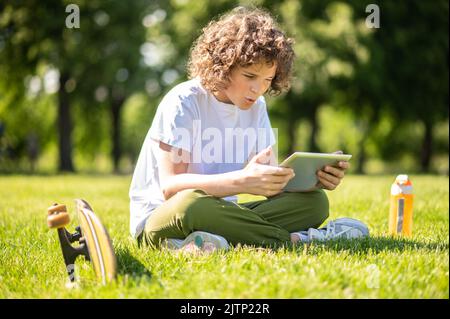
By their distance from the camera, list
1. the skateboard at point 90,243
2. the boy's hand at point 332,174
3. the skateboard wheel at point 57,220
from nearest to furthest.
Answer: the skateboard at point 90,243
the skateboard wheel at point 57,220
the boy's hand at point 332,174

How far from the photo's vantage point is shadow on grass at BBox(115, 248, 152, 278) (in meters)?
2.63

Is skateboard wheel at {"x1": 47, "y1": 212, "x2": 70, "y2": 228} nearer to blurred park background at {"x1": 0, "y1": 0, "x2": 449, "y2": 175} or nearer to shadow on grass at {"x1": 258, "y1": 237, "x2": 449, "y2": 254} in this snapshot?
shadow on grass at {"x1": 258, "y1": 237, "x2": 449, "y2": 254}

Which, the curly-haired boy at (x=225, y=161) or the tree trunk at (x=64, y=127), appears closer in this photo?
the curly-haired boy at (x=225, y=161)

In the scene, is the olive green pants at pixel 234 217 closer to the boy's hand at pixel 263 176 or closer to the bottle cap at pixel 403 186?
the boy's hand at pixel 263 176

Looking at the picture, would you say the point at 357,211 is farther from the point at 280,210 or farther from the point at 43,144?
the point at 43,144

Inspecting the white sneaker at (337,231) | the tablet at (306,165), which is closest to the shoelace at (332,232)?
the white sneaker at (337,231)

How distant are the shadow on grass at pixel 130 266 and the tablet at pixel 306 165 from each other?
0.89 meters

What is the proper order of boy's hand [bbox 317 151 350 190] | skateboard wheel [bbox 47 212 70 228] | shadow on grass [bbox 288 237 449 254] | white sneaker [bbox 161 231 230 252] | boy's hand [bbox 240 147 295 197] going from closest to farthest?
skateboard wheel [bbox 47 212 70 228], boy's hand [bbox 240 147 295 197], white sneaker [bbox 161 231 230 252], shadow on grass [bbox 288 237 449 254], boy's hand [bbox 317 151 350 190]

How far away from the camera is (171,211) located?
3.02 m

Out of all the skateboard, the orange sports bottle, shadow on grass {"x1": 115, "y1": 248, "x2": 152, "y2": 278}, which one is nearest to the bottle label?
the orange sports bottle

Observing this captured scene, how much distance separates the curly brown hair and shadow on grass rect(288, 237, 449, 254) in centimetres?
109

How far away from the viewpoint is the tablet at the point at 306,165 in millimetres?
2941
